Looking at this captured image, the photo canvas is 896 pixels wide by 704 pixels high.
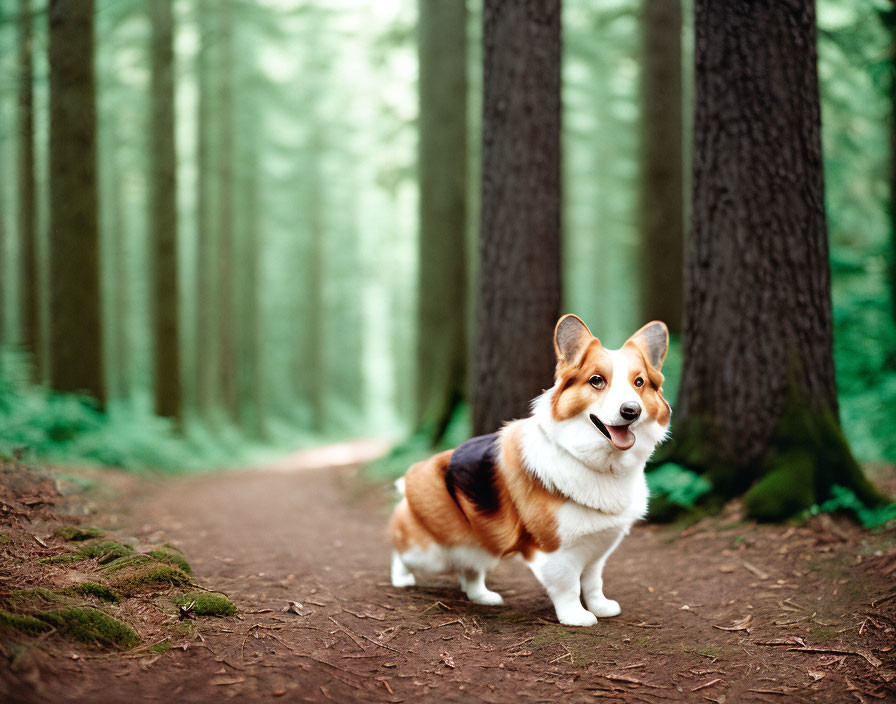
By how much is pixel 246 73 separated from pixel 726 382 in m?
17.2

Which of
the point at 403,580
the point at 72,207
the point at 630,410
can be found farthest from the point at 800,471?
the point at 72,207

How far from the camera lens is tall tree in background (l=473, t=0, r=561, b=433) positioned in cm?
628

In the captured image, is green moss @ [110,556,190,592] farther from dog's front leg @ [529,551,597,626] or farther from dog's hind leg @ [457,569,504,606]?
dog's front leg @ [529,551,597,626]

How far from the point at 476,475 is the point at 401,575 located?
1.05m

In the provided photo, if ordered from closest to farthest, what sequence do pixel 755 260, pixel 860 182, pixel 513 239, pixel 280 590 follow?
pixel 280 590
pixel 755 260
pixel 513 239
pixel 860 182

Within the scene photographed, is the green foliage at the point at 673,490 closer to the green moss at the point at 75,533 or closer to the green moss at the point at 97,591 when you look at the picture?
the green moss at the point at 97,591

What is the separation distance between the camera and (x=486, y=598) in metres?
4.34

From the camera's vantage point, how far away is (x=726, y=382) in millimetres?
5379

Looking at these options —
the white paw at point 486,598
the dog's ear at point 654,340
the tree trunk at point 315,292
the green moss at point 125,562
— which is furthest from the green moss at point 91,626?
the tree trunk at point 315,292

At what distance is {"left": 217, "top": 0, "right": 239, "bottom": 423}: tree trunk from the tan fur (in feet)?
50.4

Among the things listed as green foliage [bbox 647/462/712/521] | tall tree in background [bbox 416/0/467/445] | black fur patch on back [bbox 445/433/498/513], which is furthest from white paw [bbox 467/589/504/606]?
tall tree in background [bbox 416/0/467/445]

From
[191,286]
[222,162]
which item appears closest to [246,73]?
[222,162]

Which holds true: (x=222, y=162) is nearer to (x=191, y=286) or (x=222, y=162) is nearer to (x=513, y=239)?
(x=191, y=286)

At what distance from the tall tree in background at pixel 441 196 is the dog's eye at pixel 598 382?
6.42 m
